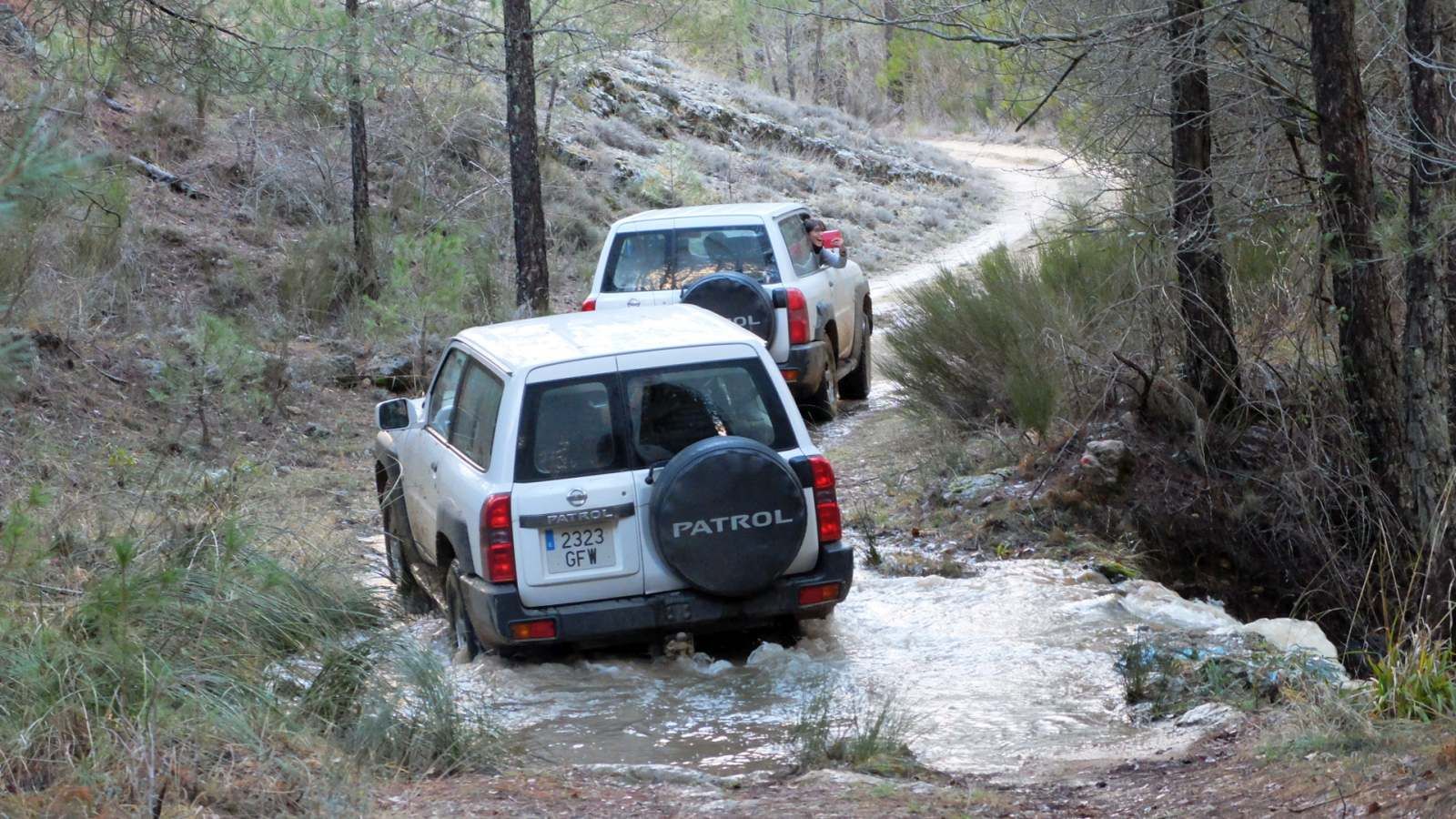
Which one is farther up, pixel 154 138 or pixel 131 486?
pixel 154 138

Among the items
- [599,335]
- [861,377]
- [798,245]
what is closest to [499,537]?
[599,335]

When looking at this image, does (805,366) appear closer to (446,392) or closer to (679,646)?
(446,392)

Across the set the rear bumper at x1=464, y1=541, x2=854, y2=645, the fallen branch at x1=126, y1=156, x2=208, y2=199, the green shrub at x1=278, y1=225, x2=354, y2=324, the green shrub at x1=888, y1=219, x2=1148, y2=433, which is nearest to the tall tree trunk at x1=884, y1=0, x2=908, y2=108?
the fallen branch at x1=126, y1=156, x2=208, y2=199

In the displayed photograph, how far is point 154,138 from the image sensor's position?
65.0ft

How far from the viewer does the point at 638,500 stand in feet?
20.4

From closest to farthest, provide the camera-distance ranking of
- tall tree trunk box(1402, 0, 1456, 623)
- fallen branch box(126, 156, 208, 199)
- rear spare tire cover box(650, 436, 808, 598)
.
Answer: rear spare tire cover box(650, 436, 808, 598) < tall tree trunk box(1402, 0, 1456, 623) < fallen branch box(126, 156, 208, 199)

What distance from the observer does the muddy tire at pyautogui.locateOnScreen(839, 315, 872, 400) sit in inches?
563

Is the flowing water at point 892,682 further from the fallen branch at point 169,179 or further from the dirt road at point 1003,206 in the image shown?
the fallen branch at point 169,179

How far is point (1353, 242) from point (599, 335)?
4581 mm

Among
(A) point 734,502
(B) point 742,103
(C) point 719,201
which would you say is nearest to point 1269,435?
(A) point 734,502

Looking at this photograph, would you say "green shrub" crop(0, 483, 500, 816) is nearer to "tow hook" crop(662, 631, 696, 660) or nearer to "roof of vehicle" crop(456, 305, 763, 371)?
"tow hook" crop(662, 631, 696, 660)

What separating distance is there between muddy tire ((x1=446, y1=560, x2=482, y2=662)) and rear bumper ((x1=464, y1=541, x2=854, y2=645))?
15cm

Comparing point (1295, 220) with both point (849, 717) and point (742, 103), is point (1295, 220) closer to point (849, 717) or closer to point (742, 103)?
point (849, 717)

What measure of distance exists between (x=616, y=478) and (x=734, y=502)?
53cm
